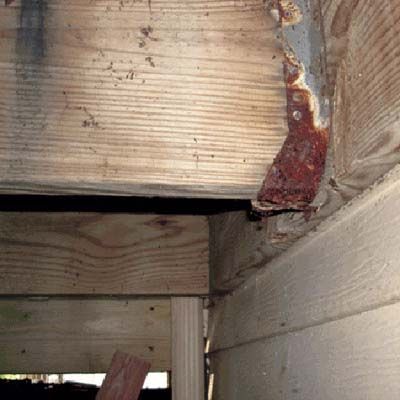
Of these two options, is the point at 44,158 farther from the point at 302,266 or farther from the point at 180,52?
the point at 302,266

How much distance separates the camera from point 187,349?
1553mm

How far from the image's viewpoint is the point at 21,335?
60.7 inches

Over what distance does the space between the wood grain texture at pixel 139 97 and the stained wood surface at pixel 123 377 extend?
0.81 m

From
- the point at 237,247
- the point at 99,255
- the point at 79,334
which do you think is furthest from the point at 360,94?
the point at 79,334

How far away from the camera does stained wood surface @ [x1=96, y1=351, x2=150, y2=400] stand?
4.84 feet

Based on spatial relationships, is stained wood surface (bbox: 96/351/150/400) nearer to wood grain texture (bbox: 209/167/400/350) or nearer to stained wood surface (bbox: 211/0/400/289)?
wood grain texture (bbox: 209/167/400/350)

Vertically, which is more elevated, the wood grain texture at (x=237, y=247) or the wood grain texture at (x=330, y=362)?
the wood grain texture at (x=237, y=247)

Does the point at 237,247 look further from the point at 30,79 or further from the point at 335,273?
the point at 30,79

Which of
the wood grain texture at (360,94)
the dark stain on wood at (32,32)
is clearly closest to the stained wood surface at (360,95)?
the wood grain texture at (360,94)

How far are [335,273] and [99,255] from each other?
793 millimetres

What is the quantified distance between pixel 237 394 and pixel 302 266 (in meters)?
0.51

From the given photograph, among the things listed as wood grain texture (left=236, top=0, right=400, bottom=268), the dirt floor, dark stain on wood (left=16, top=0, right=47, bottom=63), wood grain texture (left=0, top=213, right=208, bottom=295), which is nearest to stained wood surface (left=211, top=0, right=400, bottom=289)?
wood grain texture (left=236, top=0, right=400, bottom=268)

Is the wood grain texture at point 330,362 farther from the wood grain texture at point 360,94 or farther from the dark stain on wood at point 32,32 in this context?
the dark stain on wood at point 32,32

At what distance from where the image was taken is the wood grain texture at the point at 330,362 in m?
0.67
